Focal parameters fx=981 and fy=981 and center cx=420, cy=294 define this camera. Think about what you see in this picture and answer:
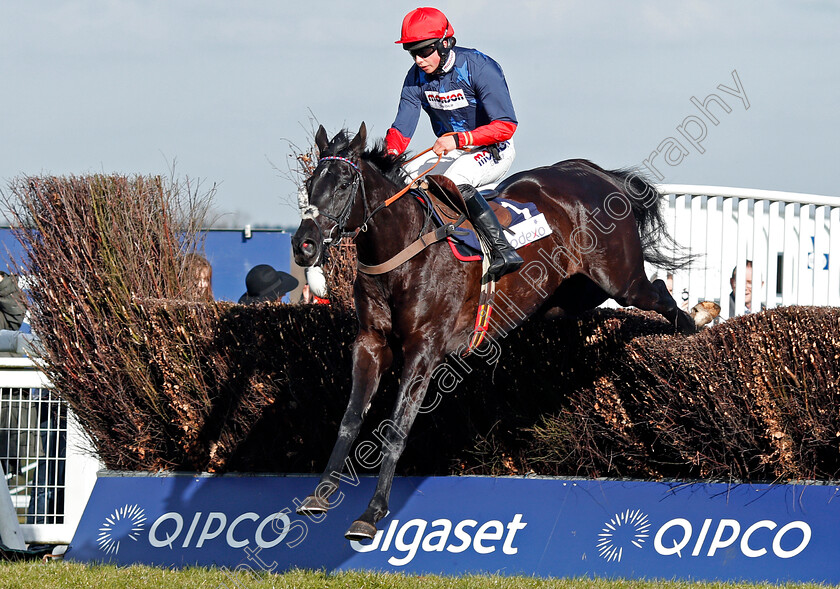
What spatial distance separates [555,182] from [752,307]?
3.30 meters

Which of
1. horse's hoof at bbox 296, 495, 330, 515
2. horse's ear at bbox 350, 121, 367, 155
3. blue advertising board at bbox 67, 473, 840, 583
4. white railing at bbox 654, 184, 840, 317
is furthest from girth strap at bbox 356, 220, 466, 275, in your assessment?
white railing at bbox 654, 184, 840, 317

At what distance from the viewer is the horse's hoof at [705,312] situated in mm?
8000

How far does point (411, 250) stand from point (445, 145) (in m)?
0.86

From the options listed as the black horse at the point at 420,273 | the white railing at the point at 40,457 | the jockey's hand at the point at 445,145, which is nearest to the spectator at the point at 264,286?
the white railing at the point at 40,457

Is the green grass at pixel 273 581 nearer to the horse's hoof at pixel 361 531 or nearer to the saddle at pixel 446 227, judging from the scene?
the horse's hoof at pixel 361 531

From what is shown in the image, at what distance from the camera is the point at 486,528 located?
5691 mm

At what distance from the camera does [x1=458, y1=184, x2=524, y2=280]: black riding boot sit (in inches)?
211

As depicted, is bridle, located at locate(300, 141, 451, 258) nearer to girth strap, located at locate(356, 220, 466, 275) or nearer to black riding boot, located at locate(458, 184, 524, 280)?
girth strap, located at locate(356, 220, 466, 275)

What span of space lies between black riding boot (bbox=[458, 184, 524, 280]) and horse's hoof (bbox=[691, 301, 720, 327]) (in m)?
3.11

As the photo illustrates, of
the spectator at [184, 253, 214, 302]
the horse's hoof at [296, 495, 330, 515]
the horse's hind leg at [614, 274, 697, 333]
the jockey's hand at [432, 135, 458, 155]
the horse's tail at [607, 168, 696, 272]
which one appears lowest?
the horse's hoof at [296, 495, 330, 515]

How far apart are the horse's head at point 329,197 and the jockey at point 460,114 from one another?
737mm

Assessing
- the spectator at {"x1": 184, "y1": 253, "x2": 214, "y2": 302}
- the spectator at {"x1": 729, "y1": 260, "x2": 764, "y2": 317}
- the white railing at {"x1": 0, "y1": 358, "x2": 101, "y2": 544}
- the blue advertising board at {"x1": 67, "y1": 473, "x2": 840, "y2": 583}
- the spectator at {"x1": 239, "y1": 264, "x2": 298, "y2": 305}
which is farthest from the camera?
the spectator at {"x1": 729, "y1": 260, "x2": 764, "y2": 317}

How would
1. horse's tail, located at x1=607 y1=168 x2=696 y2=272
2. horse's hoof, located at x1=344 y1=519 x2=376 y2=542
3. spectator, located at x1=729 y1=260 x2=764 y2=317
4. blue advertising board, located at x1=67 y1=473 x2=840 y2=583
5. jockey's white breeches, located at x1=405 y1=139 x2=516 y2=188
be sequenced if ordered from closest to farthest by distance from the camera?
horse's hoof, located at x1=344 y1=519 x2=376 y2=542 < blue advertising board, located at x1=67 y1=473 x2=840 y2=583 < jockey's white breeches, located at x1=405 y1=139 x2=516 y2=188 < horse's tail, located at x1=607 y1=168 x2=696 y2=272 < spectator, located at x1=729 y1=260 x2=764 y2=317

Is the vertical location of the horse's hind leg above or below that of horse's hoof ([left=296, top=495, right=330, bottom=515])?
above
